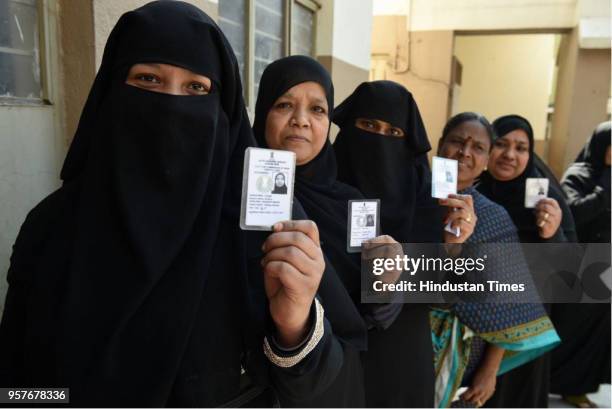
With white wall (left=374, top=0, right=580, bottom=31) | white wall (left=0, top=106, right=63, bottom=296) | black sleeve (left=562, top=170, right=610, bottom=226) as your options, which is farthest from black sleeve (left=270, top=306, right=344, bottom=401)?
white wall (left=374, top=0, right=580, bottom=31)

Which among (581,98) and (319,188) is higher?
(581,98)

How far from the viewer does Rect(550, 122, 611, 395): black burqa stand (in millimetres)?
3184

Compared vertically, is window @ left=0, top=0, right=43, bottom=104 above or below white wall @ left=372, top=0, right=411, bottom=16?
below

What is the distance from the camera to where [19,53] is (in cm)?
167

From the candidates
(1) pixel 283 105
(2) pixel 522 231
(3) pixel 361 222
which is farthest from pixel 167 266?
(2) pixel 522 231

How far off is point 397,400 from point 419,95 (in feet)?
23.4

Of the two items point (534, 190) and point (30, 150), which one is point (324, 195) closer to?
point (30, 150)

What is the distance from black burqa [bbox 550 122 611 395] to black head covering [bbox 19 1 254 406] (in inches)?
112

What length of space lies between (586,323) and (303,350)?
9.99ft

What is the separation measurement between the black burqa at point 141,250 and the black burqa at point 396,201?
31.2 inches

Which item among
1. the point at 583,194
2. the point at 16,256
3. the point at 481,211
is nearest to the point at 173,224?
the point at 16,256

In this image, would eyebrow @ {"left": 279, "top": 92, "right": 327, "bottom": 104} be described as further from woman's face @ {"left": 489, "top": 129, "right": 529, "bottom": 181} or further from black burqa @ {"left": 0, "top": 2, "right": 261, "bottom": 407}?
woman's face @ {"left": 489, "top": 129, "right": 529, "bottom": 181}

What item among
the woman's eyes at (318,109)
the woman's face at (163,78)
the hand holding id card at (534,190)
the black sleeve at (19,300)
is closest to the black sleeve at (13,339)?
the black sleeve at (19,300)

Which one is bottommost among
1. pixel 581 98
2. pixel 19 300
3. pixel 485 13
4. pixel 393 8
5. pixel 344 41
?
pixel 19 300
